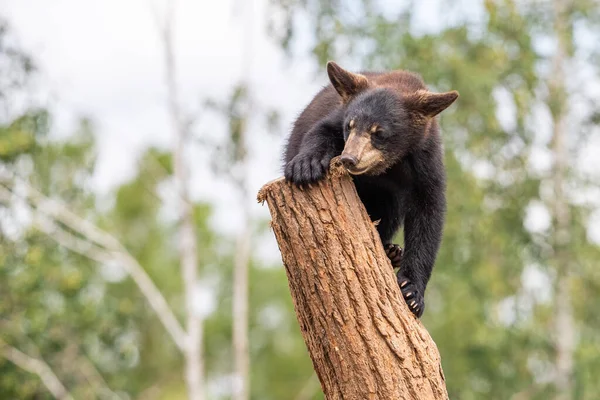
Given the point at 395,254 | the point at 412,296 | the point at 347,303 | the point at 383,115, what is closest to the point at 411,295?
the point at 412,296

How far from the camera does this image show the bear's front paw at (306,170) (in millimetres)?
5141

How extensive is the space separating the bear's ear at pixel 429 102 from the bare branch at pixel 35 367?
17.6m

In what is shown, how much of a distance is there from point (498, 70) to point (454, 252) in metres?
3.78

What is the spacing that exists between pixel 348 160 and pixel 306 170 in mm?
324

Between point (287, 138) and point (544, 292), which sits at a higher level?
point (544, 292)

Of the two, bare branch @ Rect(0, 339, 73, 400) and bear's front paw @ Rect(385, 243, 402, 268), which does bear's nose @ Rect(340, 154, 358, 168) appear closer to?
bear's front paw @ Rect(385, 243, 402, 268)

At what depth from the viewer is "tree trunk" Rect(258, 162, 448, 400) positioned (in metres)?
4.98

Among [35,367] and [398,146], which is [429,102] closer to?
[398,146]

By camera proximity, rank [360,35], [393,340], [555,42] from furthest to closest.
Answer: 1. [555,42]
2. [360,35]
3. [393,340]

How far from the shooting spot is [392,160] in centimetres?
621

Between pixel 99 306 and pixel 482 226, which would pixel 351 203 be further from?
pixel 99 306

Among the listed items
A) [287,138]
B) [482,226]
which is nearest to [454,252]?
[482,226]

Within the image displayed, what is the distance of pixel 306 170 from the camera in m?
5.18

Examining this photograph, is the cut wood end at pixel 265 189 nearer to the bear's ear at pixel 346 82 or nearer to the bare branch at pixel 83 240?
the bear's ear at pixel 346 82
